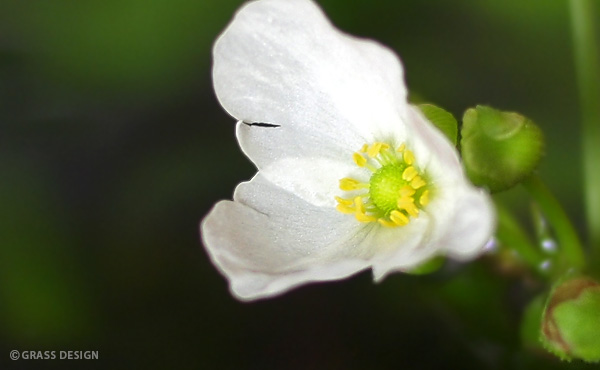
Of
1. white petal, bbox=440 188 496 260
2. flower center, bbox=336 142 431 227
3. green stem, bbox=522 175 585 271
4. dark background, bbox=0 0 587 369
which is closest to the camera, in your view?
white petal, bbox=440 188 496 260

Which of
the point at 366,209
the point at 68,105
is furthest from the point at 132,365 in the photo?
the point at 366,209

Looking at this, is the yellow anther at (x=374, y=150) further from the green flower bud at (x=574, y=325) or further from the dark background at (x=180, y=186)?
the dark background at (x=180, y=186)

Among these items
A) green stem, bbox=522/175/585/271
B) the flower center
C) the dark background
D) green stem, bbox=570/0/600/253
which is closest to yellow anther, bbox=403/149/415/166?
the flower center

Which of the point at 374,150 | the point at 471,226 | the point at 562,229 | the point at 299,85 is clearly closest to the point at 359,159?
the point at 374,150

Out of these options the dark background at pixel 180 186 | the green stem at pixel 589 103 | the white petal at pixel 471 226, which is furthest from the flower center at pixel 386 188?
the dark background at pixel 180 186

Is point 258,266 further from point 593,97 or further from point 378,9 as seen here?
point 378,9

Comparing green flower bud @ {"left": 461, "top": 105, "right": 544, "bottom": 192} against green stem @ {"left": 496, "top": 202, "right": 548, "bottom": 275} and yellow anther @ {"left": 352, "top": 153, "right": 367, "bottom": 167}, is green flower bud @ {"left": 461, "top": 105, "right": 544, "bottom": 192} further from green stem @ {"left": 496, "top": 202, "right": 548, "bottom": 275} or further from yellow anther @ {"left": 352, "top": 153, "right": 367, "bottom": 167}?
green stem @ {"left": 496, "top": 202, "right": 548, "bottom": 275}
